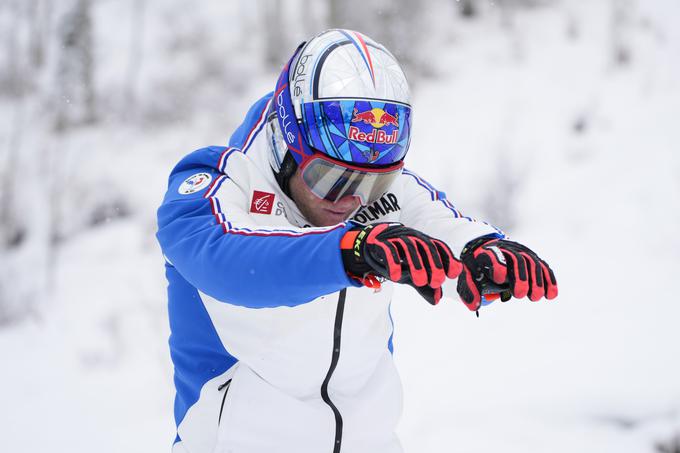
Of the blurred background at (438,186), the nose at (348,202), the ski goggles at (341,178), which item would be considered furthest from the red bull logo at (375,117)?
the blurred background at (438,186)

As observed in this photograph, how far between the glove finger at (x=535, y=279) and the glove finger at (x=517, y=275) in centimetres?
1

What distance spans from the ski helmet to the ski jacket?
12 cm

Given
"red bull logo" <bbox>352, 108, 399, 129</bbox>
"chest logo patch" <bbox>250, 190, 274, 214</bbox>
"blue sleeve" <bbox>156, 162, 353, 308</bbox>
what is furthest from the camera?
"chest logo patch" <bbox>250, 190, 274, 214</bbox>

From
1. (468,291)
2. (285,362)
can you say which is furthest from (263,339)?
(468,291)

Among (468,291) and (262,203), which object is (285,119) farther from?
(468,291)

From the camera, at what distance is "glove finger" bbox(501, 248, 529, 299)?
4.15 ft

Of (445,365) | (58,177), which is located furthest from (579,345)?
(58,177)

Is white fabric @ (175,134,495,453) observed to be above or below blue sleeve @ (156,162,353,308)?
below

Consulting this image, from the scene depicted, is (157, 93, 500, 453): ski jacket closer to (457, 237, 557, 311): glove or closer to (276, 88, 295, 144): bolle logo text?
(276, 88, 295, 144): bolle logo text

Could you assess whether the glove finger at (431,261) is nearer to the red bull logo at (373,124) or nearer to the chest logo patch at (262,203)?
the red bull logo at (373,124)

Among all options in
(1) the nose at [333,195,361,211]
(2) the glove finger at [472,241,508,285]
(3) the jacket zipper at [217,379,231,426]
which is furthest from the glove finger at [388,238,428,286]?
(3) the jacket zipper at [217,379,231,426]

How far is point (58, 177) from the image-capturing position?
24.3 ft

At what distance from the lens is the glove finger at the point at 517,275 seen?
127 cm

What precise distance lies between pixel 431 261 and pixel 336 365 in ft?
2.11
